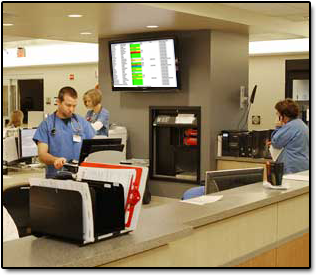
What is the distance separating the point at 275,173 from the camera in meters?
3.32

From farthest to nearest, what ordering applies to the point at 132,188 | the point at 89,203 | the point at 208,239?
the point at 208,239
the point at 132,188
the point at 89,203

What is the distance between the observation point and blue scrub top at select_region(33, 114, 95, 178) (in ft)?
15.2

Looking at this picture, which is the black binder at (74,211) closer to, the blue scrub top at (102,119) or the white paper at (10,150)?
the white paper at (10,150)

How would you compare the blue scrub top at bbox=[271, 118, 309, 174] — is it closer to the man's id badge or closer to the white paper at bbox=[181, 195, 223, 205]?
the man's id badge

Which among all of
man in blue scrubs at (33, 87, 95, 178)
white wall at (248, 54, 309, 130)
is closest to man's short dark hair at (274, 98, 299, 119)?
man in blue scrubs at (33, 87, 95, 178)

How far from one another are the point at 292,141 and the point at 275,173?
87.4 inches

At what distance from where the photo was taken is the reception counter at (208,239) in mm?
1941

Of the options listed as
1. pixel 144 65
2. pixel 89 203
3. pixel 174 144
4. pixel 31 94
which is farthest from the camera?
pixel 31 94

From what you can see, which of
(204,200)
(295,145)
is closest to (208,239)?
(204,200)

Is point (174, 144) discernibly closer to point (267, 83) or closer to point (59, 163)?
point (59, 163)

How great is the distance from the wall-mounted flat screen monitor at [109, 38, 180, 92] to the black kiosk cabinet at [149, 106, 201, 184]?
383mm

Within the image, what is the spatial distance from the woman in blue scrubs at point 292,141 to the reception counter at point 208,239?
1.77m

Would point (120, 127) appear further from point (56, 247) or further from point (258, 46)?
point (56, 247)
